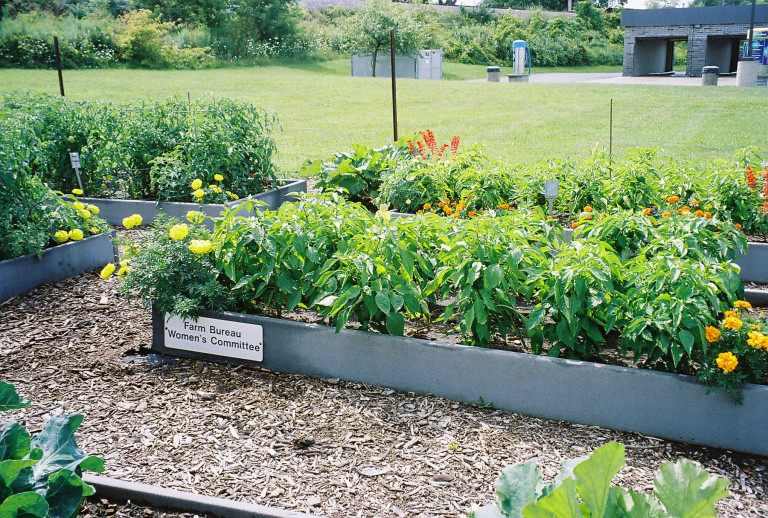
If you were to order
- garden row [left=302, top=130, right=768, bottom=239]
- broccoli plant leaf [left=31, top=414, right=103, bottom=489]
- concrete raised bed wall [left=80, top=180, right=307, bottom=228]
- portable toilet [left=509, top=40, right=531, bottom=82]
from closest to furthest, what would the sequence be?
broccoli plant leaf [left=31, top=414, right=103, bottom=489] → garden row [left=302, top=130, right=768, bottom=239] → concrete raised bed wall [left=80, top=180, right=307, bottom=228] → portable toilet [left=509, top=40, right=531, bottom=82]

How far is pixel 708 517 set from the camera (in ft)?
3.55

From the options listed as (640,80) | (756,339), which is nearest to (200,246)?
(756,339)

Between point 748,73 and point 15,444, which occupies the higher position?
point 748,73

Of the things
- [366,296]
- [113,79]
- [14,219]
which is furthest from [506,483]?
[113,79]

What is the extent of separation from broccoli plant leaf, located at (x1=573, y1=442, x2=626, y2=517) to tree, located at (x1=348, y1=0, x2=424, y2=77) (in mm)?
31016

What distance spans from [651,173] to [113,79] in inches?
874

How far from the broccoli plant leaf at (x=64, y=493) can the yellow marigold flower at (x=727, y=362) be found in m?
2.38

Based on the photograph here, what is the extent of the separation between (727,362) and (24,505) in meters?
2.54

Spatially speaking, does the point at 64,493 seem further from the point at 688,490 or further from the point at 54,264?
the point at 54,264

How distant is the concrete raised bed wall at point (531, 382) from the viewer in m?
2.97

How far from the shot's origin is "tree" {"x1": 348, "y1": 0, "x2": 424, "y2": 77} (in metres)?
31.0

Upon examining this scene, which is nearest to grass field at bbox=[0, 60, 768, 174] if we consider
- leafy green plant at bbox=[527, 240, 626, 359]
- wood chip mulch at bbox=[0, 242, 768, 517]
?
wood chip mulch at bbox=[0, 242, 768, 517]

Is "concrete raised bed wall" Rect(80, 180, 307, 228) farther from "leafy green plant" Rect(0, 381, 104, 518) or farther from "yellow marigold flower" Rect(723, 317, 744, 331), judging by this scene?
"yellow marigold flower" Rect(723, 317, 744, 331)

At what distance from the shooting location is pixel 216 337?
3756 millimetres
